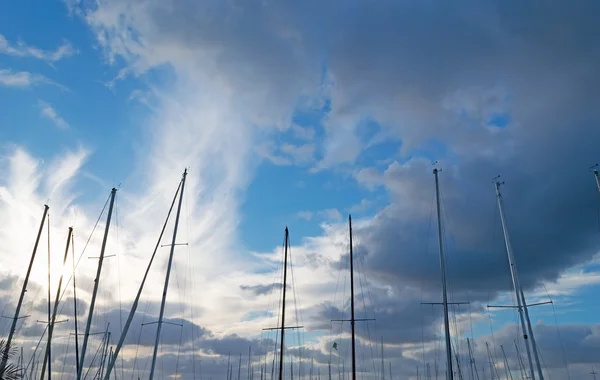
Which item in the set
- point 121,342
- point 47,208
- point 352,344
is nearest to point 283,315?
point 352,344

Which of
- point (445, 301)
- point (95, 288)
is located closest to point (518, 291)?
point (445, 301)

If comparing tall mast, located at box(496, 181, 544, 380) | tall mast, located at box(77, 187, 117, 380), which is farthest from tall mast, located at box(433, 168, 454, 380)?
tall mast, located at box(77, 187, 117, 380)

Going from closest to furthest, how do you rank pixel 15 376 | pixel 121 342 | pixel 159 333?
pixel 15 376 → pixel 121 342 → pixel 159 333

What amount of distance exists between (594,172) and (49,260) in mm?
56365

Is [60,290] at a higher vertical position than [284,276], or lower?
lower

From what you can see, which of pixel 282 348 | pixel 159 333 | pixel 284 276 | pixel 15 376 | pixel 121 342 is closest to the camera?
pixel 15 376

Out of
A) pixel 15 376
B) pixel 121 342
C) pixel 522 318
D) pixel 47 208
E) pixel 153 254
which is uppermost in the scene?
pixel 47 208

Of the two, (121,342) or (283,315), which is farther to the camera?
(283,315)

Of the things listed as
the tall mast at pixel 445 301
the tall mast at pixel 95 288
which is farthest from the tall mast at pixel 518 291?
the tall mast at pixel 95 288

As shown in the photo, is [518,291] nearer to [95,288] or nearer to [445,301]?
[445,301]

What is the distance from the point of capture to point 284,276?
54.8m

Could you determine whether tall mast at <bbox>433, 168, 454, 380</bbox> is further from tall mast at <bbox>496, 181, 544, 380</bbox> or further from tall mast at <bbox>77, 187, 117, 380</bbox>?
tall mast at <bbox>77, 187, 117, 380</bbox>

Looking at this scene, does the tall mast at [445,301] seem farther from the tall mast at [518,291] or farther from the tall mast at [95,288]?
the tall mast at [95,288]

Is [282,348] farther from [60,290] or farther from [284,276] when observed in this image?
[60,290]
